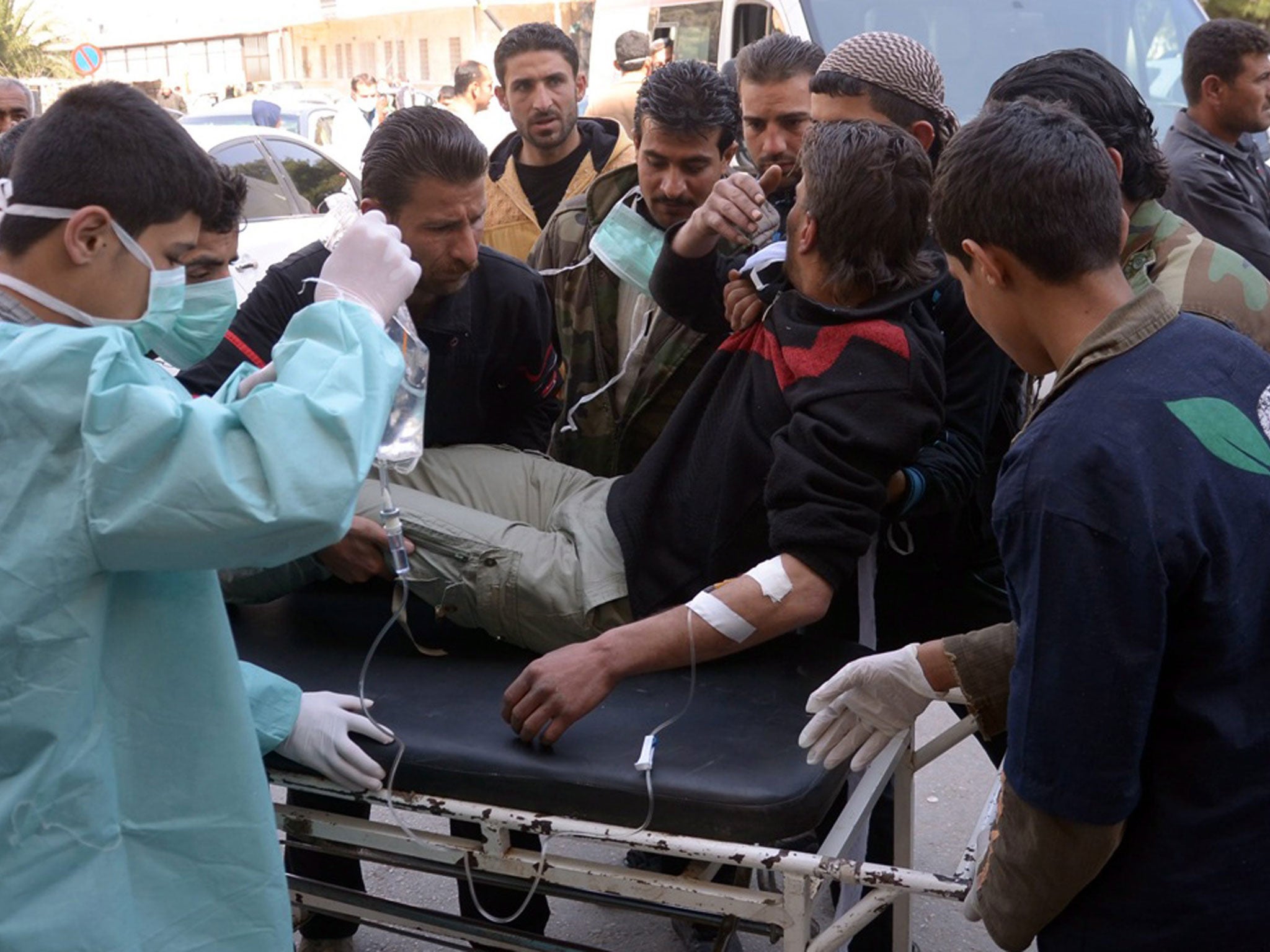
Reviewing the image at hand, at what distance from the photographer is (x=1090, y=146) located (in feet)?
4.68

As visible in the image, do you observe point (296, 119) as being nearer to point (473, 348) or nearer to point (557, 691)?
point (473, 348)

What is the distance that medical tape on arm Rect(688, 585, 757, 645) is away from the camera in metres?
1.98

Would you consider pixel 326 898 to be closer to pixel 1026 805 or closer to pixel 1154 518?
pixel 1026 805

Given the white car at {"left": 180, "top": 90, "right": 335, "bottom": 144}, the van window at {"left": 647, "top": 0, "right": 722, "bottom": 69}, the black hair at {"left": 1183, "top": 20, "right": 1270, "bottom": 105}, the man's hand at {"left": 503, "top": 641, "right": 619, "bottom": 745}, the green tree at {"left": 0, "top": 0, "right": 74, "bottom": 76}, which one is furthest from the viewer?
the green tree at {"left": 0, "top": 0, "right": 74, "bottom": 76}

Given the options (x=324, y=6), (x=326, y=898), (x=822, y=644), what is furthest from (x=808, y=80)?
(x=324, y=6)

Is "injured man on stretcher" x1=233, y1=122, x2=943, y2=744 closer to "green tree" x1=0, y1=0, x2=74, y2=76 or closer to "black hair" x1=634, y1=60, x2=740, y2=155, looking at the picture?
"black hair" x1=634, y1=60, x2=740, y2=155

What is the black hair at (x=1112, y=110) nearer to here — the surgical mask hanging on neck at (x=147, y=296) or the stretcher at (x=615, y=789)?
the stretcher at (x=615, y=789)

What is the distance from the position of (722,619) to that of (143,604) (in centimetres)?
84

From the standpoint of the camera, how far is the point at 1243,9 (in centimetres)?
1591

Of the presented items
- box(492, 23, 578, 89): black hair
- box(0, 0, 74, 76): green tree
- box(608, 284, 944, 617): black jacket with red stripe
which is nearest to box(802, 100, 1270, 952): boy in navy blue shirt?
box(608, 284, 944, 617): black jacket with red stripe

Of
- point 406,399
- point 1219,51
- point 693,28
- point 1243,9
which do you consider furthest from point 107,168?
point 1243,9

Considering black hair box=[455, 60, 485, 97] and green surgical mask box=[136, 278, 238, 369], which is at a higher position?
green surgical mask box=[136, 278, 238, 369]

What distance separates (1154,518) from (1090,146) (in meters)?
0.42

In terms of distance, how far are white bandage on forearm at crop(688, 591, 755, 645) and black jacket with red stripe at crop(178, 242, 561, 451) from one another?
811 mm
